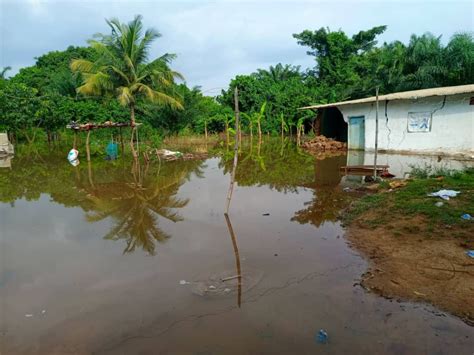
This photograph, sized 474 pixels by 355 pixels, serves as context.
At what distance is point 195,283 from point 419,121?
14.6 meters

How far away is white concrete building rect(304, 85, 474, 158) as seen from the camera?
556 inches

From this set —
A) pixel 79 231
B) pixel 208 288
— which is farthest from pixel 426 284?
pixel 79 231

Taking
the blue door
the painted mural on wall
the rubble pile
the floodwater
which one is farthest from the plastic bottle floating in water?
the rubble pile

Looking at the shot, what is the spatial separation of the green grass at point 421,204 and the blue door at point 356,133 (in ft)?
33.8

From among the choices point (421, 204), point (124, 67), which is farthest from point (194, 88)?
point (421, 204)

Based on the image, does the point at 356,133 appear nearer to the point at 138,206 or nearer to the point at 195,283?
the point at 138,206

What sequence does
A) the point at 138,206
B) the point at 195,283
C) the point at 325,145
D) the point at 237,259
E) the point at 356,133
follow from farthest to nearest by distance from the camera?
the point at 325,145 → the point at 356,133 → the point at 138,206 → the point at 237,259 → the point at 195,283

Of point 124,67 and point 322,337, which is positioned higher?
point 124,67

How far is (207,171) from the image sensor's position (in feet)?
45.4

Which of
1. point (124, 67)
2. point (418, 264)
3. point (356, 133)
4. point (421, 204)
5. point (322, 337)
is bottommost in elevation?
point (322, 337)

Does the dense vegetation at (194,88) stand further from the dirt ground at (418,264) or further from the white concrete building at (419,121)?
the dirt ground at (418,264)

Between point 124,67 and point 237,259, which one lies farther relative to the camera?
point 124,67

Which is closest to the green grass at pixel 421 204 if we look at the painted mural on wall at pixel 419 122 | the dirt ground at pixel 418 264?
the dirt ground at pixel 418 264

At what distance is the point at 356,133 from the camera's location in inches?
747
